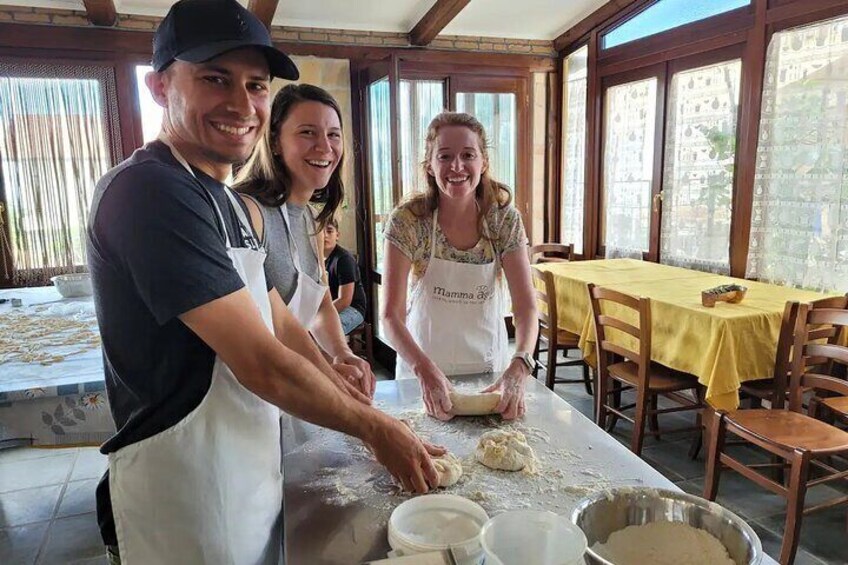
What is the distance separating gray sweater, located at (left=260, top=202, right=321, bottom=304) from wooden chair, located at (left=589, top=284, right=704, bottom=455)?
1.78 m

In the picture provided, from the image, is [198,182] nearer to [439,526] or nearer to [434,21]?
[439,526]

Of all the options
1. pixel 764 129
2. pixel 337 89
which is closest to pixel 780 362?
pixel 764 129

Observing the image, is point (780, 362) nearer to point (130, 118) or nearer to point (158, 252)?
point (158, 252)

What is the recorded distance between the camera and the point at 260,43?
3.30ft

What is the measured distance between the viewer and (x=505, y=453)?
1206 mm

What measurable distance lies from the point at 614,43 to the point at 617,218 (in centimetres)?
146

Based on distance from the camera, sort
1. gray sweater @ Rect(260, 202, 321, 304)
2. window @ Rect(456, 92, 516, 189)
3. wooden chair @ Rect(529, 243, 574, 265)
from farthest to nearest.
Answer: window @ Rect(456, 92, 516, 189) → wooden chair @ Rect(529, 243, 574, 265) → gray sweater @ Rect(260, 202, 321, 304)

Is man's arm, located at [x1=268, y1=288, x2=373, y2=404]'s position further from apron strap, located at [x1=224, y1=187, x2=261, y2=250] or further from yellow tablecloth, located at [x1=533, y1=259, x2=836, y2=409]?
yellow tablecloth, located at [x1=533, y1=259, x2=836, y2=409]

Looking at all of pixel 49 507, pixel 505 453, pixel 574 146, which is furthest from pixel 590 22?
pixel 49 507

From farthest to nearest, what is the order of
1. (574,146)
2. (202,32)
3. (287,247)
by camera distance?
1. (574,146)
2. (287,247)
3. (202,32)

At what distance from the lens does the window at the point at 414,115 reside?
4484 mm

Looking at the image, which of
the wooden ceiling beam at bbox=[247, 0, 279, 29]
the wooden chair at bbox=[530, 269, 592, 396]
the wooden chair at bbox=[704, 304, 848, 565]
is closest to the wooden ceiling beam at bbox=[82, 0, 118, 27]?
the wooden ceiling beam at bbox=[247, 0, 279, 29]

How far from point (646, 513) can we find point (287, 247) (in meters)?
1.12

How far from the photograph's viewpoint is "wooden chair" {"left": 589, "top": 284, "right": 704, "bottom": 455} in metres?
2.91
